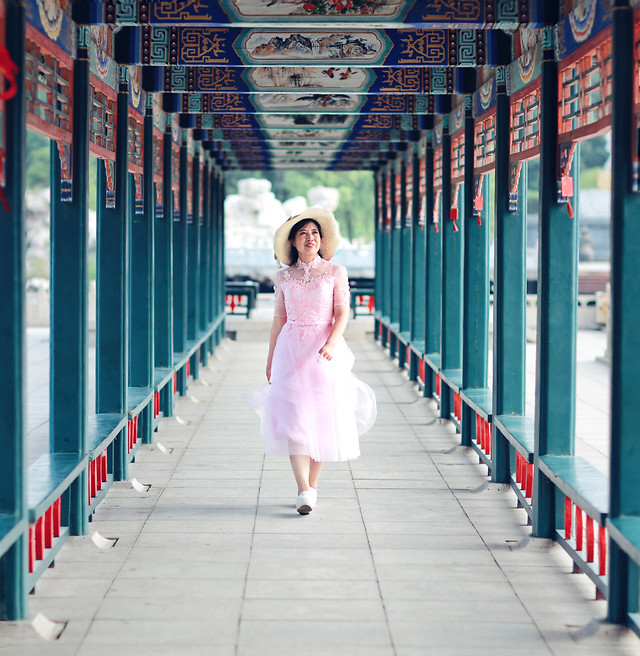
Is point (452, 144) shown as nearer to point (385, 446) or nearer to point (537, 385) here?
point (385, 446)

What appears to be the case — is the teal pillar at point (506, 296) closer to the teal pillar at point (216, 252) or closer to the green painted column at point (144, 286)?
the green painted column at point (144, 286)

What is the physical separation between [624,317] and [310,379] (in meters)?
2.14

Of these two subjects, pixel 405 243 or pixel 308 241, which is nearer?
pixel 308 241

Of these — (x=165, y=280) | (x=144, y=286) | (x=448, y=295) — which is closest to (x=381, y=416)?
(x=448, y=295)

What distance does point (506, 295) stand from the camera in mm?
Result: 6605

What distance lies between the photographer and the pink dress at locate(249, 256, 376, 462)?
5.69 meters

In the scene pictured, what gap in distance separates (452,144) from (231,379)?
176 inches

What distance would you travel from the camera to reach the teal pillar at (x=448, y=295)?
29.3ft

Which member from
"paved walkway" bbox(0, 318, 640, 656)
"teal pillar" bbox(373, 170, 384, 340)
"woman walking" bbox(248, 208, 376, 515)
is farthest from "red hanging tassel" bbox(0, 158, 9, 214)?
"teal pillar" bbox(373, 170, 384, 340)

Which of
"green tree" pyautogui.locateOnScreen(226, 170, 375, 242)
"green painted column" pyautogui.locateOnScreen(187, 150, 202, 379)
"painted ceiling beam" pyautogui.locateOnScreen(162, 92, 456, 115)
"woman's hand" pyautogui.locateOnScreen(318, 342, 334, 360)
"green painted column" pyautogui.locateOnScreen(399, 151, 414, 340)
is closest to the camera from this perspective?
"woman's hand" pyautogui.locateOnScreen(318, 342, 334, 360)

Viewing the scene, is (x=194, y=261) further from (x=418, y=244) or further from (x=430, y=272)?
(x=430, y=272)

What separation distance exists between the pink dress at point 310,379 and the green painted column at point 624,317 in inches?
75.2

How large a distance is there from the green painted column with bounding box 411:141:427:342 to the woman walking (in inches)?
218

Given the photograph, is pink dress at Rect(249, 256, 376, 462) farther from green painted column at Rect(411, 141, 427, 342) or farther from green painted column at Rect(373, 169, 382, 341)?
green painted column at Rect(373, 169, 382, 341)
